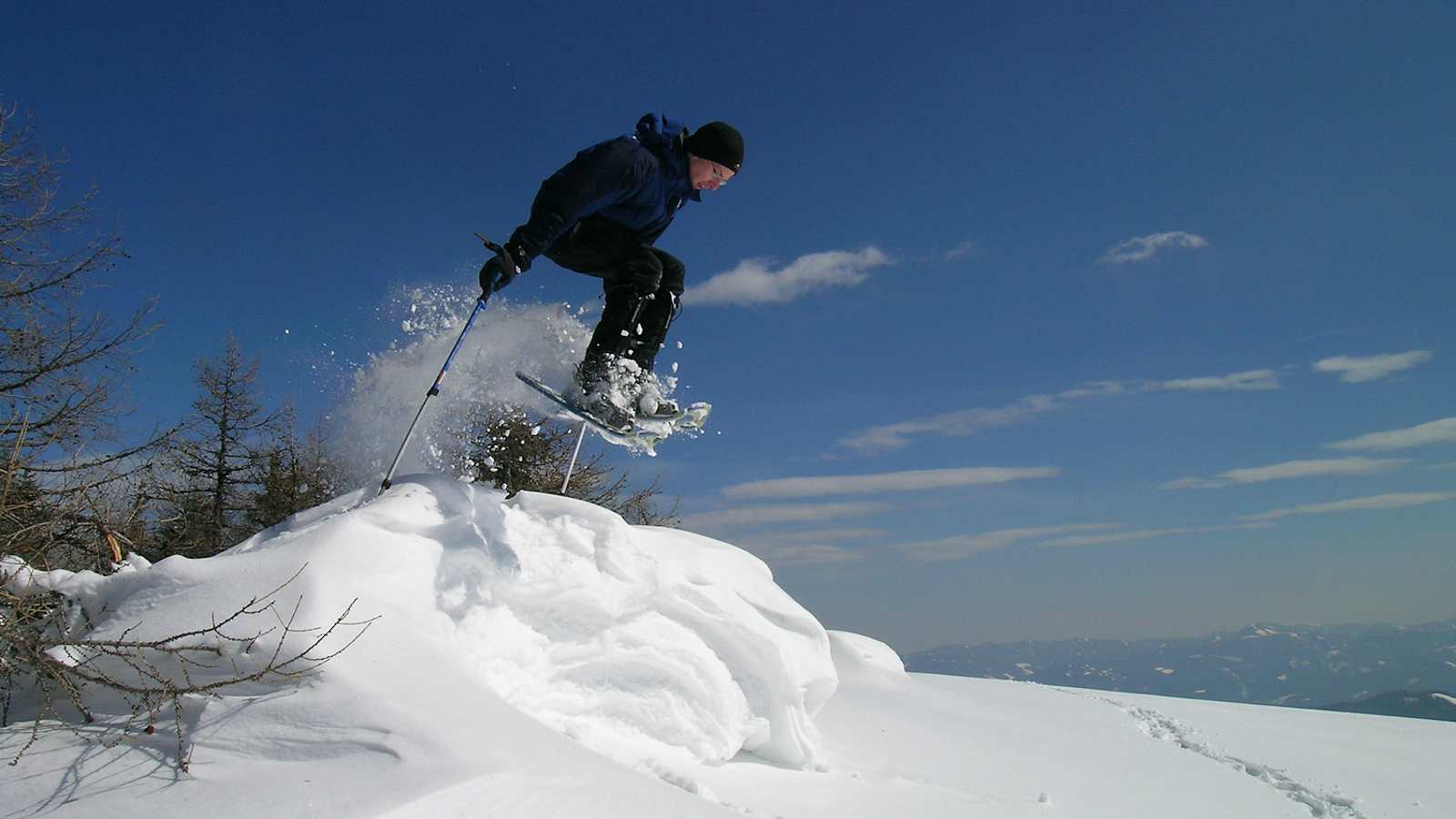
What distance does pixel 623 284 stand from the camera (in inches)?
214

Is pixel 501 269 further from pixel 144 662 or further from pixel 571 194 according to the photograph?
pixel 144 662

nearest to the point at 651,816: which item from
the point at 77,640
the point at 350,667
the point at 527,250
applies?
the point at 350,667

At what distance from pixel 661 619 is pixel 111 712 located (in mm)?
2203

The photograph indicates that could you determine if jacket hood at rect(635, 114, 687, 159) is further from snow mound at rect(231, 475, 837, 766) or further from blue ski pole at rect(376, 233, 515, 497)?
snow mound at rect(231, 475, 837, 766)

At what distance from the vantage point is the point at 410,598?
123 inches

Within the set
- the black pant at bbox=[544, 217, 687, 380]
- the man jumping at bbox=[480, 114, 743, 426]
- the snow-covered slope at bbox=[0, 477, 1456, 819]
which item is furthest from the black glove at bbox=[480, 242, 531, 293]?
the snow-covered slope at bbox=[0, 477, 1456, 819]

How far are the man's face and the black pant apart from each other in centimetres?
56

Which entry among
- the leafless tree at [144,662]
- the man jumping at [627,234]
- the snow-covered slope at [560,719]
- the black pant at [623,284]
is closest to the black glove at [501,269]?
the man jumping at [627,234]

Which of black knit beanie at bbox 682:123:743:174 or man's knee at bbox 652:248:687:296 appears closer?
black knit beanie at bbox 682:123:743:174

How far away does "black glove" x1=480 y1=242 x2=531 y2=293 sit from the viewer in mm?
4469

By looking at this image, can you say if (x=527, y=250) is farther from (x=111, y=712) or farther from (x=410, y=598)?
(x=111, y=712)

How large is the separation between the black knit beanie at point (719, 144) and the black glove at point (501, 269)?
1354mm

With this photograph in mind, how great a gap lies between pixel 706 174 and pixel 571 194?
1.01 m

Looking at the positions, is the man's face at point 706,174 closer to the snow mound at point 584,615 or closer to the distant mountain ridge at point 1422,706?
the snow mound at point 584,615
